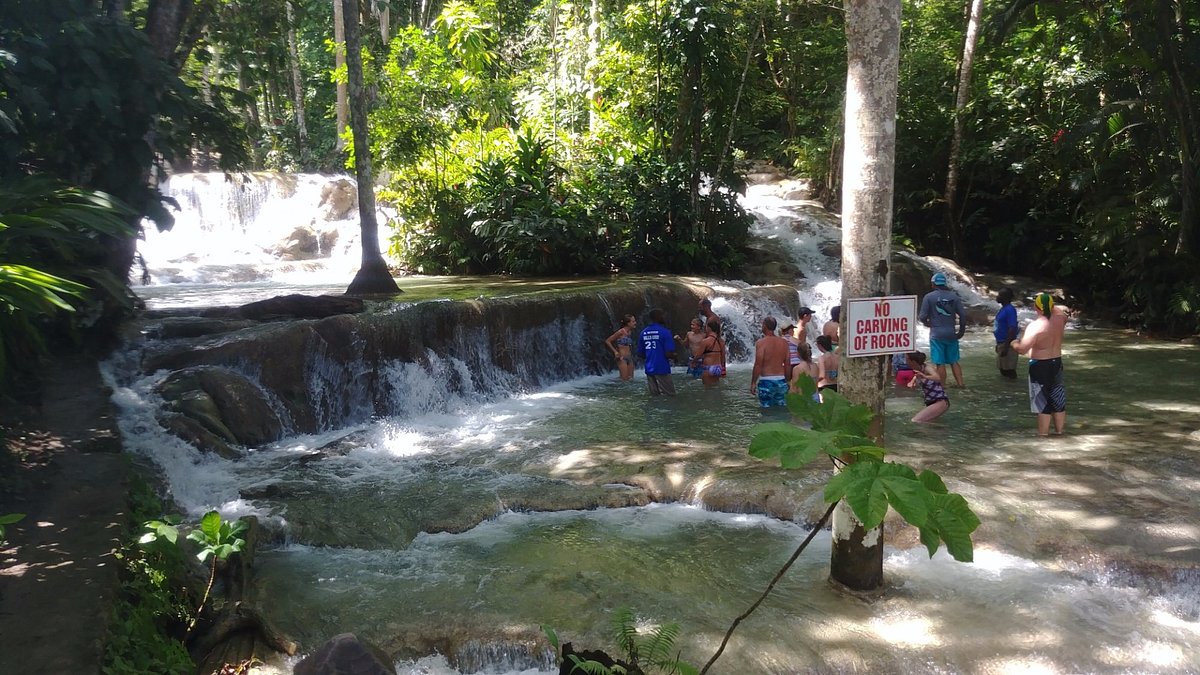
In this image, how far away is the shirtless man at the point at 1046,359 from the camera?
8.24m

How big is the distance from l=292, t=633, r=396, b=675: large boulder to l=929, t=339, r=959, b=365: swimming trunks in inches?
337

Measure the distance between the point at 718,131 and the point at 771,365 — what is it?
31.2 ft

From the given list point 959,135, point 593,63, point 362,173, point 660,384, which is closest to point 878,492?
point 660,384

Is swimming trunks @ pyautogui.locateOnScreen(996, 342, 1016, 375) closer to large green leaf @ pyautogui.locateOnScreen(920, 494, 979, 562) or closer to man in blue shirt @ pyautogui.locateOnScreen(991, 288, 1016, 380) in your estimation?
man in blue shirt @ pyautogui.locateOnScreen(991, 288, 1016, 380)

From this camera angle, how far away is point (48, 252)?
726 centimetres

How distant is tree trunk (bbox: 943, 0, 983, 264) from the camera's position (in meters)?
18.7

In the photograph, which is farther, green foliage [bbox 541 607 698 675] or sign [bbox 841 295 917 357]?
sign [bbox 841 295 917 357]

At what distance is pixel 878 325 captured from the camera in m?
4.98

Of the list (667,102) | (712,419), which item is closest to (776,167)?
(667,102)

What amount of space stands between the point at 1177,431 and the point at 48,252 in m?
10.4

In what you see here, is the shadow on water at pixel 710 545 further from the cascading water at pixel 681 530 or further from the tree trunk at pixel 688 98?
the tree trunk at pixel 688 98

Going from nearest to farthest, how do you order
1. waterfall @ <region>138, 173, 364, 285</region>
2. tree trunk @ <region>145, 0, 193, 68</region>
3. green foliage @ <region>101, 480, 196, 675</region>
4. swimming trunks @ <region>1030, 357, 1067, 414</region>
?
green foliage @ <region>101, 480, 196, 675</region>
swimming trunks @ <region>1030, 357, 1067, 414</region>
tree trunk @ <region>145, 0, 193, 68</region>
waterfall @ <region>138, 173, 364, 285</region>

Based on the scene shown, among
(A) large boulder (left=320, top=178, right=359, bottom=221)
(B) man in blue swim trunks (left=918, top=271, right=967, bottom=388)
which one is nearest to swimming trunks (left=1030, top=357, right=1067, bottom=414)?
(B) man in blue swim trunks (left=918, top=271, right=967, bottom=388)

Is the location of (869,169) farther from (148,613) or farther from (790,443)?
(148,613)
